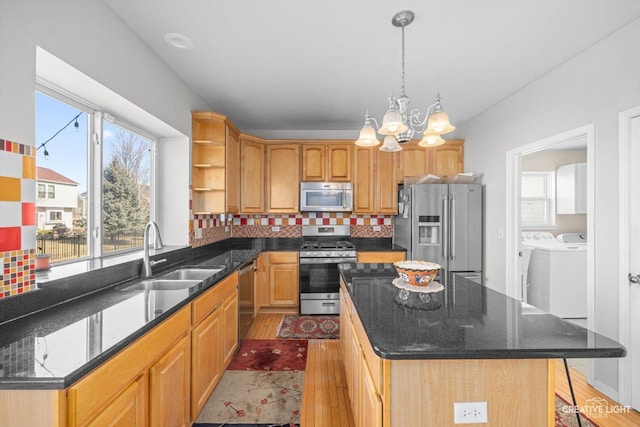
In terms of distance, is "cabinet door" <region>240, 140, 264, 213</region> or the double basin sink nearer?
the double basin sink

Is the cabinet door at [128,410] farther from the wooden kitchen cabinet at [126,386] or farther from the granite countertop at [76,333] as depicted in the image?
the granite countertop at [76,333]

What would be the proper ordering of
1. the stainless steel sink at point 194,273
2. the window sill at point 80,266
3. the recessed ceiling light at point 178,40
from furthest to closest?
the stainless steel sink at point 194,273
the recessed ceiling light at point 178,40
the window sill at point 80,266

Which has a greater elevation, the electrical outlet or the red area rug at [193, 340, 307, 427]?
the electrical outlet

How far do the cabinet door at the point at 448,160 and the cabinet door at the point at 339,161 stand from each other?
1163mm

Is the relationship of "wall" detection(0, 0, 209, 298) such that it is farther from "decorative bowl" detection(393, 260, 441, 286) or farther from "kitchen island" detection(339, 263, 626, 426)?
"decorative bowl" detection(393, 260, 441, 286)

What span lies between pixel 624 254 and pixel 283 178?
3.31 m

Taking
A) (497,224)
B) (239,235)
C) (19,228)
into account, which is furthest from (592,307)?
(239,235)

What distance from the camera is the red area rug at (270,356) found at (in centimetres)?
245

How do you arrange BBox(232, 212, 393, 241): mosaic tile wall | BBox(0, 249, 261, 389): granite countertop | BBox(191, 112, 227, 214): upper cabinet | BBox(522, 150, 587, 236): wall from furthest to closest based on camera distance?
BBox(522, 150, 587, 236): wall < BBox(232, 212, 393, 241): mosaic tile wall < BBox(191, 112, 227, 214): upper cabinet < BBox(0, 249, 261, 389): granite countertop

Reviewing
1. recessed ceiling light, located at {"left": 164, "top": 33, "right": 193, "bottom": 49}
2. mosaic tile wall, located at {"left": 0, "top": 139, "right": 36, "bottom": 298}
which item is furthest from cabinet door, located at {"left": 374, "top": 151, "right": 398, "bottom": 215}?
mosaic tile wall, located at {"left": 0, "top": 139, "right": 36, "bottom": 298}

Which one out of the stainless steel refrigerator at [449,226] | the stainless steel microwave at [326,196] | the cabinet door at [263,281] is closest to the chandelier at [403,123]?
the stainless steel refrigerator at [449,226]

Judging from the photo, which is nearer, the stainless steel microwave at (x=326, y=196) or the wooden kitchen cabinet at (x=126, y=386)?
the wooden kitchen cabinet at (x=126, y=386)

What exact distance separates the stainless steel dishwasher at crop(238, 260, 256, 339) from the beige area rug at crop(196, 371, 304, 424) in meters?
0.45

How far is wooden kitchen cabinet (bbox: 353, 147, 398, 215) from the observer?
13.1 ft
